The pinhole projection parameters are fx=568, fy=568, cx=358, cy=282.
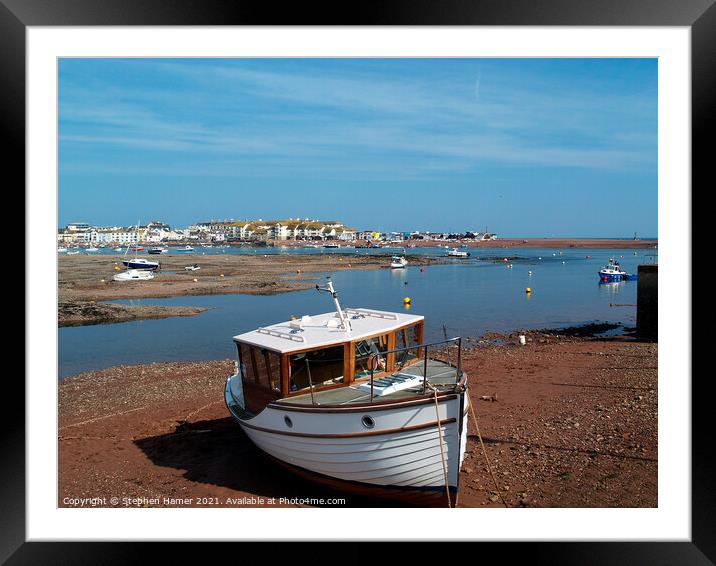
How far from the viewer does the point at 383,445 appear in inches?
227

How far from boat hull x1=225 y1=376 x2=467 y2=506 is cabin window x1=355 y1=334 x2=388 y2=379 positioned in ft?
2.80

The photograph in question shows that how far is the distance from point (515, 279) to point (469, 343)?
25438mm

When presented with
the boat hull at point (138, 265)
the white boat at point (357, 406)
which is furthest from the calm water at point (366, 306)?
the boat hull at point (138, 265)

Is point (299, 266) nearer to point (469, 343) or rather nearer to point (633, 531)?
point (469, 343)

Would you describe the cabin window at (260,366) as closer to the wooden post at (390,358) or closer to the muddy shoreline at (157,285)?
the wooden post at (390,358)

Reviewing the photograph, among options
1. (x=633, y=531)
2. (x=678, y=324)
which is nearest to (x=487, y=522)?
(x=633, y=531)

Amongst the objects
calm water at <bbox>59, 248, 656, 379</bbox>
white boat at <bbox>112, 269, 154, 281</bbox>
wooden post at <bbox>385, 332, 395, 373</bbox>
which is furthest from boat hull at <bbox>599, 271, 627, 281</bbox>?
wooden post at <bbox>385, 332, 395, 373</bbox>

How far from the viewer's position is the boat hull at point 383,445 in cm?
559

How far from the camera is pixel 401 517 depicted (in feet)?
18.5

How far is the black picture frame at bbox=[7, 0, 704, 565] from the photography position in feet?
17.2

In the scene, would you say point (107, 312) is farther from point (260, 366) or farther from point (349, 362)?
point (349, 362)

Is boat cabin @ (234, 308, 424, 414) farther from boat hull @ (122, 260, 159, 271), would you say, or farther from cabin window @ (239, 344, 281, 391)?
boat hull @ (122, 260, 159, 271)
